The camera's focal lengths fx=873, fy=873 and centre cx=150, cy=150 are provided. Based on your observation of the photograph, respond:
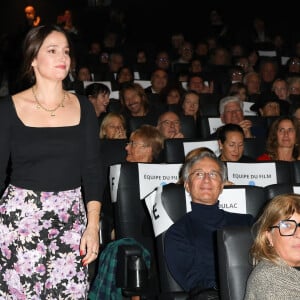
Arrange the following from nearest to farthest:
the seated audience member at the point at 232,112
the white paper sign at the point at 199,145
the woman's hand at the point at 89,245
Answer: the woman's hand at the point at 89,245 < the white paper sign at the point at 199,145 < the seated audience member at the point at 232,112

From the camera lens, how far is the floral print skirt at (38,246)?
310 cm

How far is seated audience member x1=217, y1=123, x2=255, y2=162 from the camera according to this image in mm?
6703

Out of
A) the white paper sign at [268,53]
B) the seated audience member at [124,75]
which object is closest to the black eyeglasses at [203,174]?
the seated audience member at [124,75]

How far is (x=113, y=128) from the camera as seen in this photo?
23.4 feet

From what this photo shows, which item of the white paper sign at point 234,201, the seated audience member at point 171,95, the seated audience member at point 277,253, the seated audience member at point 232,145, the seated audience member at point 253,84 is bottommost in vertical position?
the seated audience member at point 277,253

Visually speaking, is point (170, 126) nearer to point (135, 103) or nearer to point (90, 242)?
point (135, 103)

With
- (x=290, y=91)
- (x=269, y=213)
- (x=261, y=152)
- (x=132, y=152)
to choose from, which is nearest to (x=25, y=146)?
(x=269, y=213)

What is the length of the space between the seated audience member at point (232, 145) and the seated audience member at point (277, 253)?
3318mm

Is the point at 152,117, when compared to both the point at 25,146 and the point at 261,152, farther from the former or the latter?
the point at 25,146

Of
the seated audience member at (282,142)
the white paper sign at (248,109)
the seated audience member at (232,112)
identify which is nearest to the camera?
the seated audience member at (282,142)

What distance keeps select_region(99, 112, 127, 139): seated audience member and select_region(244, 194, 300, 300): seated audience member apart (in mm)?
3805

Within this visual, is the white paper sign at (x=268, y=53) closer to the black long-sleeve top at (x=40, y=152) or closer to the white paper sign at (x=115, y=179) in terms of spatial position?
the white paper sign at (x=115, y=179)

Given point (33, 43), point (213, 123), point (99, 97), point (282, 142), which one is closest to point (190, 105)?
point (213, 123)

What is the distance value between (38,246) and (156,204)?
1.51 m
